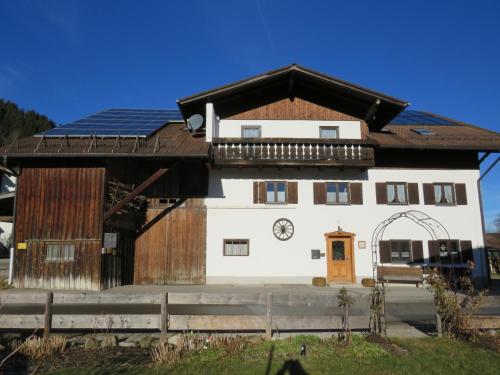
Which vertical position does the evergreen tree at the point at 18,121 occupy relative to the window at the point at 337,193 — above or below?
above

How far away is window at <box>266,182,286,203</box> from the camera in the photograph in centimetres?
1978

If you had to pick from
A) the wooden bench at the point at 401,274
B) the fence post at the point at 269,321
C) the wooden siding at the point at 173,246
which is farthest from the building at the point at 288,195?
the fence post at the point at 269,321

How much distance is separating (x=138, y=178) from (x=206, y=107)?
5.06 metres

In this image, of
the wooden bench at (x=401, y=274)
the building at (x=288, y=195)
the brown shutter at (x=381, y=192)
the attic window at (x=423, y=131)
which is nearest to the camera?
the wooden bench at (x=401, y=274)

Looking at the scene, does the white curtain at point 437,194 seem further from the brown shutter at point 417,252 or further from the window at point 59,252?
the window at point 59,252

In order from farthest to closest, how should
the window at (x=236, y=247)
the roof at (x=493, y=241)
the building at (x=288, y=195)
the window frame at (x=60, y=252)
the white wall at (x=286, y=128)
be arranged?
the roof at (x=493, y=241) < the white wall at (x=286, y=128) < the window at (x=236, y=247) < the building at (x=288, y=195) < the window frame at (x=60, y=252)

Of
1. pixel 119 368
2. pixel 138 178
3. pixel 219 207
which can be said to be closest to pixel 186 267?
pixel 219 207

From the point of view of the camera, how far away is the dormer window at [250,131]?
68.0 ft

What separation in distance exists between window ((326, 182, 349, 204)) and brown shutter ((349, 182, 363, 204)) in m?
0.25

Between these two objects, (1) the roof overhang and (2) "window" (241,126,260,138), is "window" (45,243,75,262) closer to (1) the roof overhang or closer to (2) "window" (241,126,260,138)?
(1) the roof overhang

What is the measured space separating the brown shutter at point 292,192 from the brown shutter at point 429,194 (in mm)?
6628

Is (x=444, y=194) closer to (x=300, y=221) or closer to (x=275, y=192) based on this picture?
(x=300, y=221)

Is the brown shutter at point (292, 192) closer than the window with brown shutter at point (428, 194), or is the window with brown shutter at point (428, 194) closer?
the brown shutter at point (292, 192)

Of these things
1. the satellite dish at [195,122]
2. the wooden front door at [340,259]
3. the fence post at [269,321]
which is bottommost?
the fence post at [269,321]
